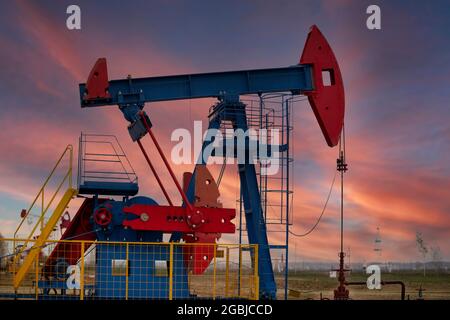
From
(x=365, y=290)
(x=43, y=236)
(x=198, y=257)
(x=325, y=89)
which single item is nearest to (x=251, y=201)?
(x=198, y=257)

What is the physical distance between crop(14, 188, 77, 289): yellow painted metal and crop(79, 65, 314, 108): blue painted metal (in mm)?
2311

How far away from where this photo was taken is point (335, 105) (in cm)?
1645

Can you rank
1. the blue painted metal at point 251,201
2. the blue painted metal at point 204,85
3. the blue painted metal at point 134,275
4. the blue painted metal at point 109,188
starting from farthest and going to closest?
1. the blue painted metal at point 251,201
2. the blue painted metal at point 204,85
3. the blue painted metal at point 109,188
4. the blue painted metal at point 134,275

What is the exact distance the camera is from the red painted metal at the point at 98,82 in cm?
1518

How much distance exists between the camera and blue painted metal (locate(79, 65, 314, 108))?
1556 cm

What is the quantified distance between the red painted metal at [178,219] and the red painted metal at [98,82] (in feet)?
9.19

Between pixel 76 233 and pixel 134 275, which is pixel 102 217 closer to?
pixel 76 233

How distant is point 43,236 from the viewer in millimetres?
14602

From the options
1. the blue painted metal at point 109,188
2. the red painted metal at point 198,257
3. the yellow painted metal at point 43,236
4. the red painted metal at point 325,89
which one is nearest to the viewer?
the yellow painted metal at point 43,236

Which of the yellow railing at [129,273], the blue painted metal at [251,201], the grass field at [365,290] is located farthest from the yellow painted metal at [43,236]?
the grass field at [365,290]

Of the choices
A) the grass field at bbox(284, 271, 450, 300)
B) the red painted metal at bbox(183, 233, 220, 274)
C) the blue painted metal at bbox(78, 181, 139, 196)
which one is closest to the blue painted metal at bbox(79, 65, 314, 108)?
the blue painted metal at bbox(78, 181, 139, 196)

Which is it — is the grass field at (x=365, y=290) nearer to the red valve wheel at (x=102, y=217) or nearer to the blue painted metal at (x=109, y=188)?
the blue painted metal at (x=109, y=188)
